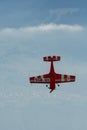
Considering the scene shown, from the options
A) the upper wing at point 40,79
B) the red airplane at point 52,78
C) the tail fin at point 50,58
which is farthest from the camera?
the tail fin at point 50,58

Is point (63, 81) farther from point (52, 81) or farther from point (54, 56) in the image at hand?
point (54, 56)

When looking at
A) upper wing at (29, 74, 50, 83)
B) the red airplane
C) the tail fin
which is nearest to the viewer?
the red airplane

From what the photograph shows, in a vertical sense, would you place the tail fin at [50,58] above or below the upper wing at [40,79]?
above

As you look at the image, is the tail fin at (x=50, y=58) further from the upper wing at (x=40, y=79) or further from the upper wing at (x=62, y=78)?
the upper wing at (x=62, y=78)

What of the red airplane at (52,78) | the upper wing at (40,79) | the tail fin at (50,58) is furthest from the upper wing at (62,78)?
the tail fin at (50,58)

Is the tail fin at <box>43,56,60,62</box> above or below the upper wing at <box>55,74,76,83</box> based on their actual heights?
above

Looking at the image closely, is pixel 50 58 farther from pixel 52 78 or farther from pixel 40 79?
pixel 40 79

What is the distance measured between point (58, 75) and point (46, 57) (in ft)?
26.8

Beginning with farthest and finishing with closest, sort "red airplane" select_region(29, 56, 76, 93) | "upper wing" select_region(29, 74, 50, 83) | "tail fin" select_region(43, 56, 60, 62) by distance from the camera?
"tail fin" select_region(43, 56, 60, 62) < "upper wing" select_region(29, 74, 50, 83) < "red airplane" select_region(29, 56, 76, 93)

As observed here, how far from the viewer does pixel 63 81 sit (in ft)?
194

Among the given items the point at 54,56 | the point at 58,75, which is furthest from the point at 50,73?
the point at 54,56

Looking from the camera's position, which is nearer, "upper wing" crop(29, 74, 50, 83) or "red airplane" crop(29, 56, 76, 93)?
"red airplane" crop(29, 56, 76, 93)

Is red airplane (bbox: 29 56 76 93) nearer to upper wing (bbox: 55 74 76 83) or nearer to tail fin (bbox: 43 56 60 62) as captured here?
upper wing (bbox: 55 74 76 83)

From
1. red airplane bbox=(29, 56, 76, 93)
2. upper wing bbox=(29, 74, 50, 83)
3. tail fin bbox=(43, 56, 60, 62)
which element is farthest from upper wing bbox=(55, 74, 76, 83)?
tail fin bbox=(43, 56, 60, 62)
